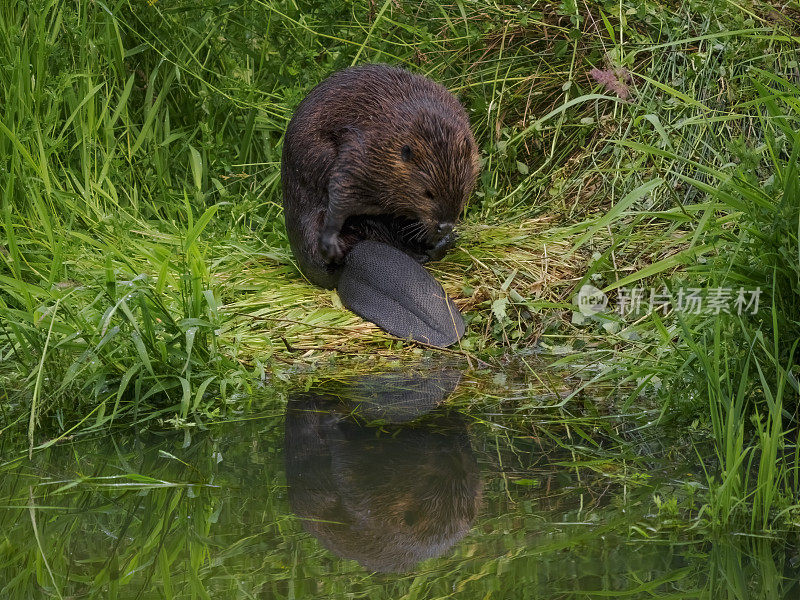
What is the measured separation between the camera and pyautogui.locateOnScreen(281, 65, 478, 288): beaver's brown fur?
398cm

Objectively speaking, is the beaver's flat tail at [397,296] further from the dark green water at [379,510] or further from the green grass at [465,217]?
the dark green water at [379,510]

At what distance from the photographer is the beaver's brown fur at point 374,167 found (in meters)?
3.98

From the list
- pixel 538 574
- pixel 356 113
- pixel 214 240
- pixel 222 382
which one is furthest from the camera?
pixel 214 240

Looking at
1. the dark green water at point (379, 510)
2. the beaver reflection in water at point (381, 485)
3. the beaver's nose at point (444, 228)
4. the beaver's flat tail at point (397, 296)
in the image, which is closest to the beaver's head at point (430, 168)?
the beaver's nose at point (444, 228)

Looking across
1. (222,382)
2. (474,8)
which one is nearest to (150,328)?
(222,382)

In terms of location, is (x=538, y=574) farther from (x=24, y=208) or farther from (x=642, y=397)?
(x=24, y=208)

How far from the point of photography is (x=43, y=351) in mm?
2809

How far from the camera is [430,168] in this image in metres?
3.96

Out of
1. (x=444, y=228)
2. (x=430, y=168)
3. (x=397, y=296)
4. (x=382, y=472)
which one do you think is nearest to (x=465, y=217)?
(x=444, y=228)

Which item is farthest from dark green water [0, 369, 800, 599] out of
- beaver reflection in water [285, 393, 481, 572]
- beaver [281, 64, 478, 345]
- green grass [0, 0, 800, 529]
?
beaver [281, 64, 478, 345]

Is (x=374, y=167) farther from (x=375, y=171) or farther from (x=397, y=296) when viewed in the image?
(x=397, y=296)

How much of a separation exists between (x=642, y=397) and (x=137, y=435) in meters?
1.44

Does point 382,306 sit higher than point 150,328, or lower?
Answer: lower

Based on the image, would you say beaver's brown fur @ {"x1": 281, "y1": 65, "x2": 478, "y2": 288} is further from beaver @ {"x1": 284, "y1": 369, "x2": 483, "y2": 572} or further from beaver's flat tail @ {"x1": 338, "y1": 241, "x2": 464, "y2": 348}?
beaver @ {"x1": 284, "y1": 369, "x2": 483, "y2": 572}
